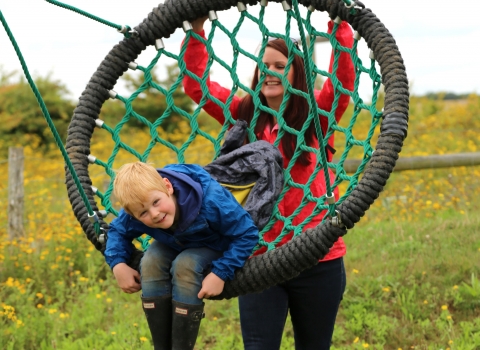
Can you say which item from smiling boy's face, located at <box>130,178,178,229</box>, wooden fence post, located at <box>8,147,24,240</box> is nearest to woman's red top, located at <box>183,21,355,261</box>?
smiling boy's face, located at <box>130,178,178,229</box>

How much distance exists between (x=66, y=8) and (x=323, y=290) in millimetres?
1364

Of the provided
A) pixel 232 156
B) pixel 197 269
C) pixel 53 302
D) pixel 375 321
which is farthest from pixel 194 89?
pixel 53 302

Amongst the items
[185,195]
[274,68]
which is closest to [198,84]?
[274,68]

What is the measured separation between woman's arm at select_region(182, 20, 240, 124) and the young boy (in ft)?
1.88

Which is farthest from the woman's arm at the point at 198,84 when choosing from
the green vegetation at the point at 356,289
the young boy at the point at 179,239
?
the green vegetation at the point at 356,289

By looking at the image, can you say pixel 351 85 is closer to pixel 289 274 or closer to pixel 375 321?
pixel 289 274

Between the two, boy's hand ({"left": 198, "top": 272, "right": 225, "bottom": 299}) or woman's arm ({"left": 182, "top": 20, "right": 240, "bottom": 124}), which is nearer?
boy's hand ({"left": 198, "top": 272, "right": 225, "bottom": 299})

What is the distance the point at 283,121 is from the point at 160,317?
0.86 metres

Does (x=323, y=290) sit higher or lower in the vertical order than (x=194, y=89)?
lower

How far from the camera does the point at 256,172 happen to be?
2.23 m

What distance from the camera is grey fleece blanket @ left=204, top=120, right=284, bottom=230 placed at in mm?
2182

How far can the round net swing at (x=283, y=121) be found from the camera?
6.37 ft

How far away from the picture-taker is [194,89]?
101 inches

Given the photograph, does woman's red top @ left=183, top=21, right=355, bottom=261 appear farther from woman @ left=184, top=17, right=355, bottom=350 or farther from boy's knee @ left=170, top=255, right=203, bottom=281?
boy's knee @ left=170, top=255, right=203, bottom=281
